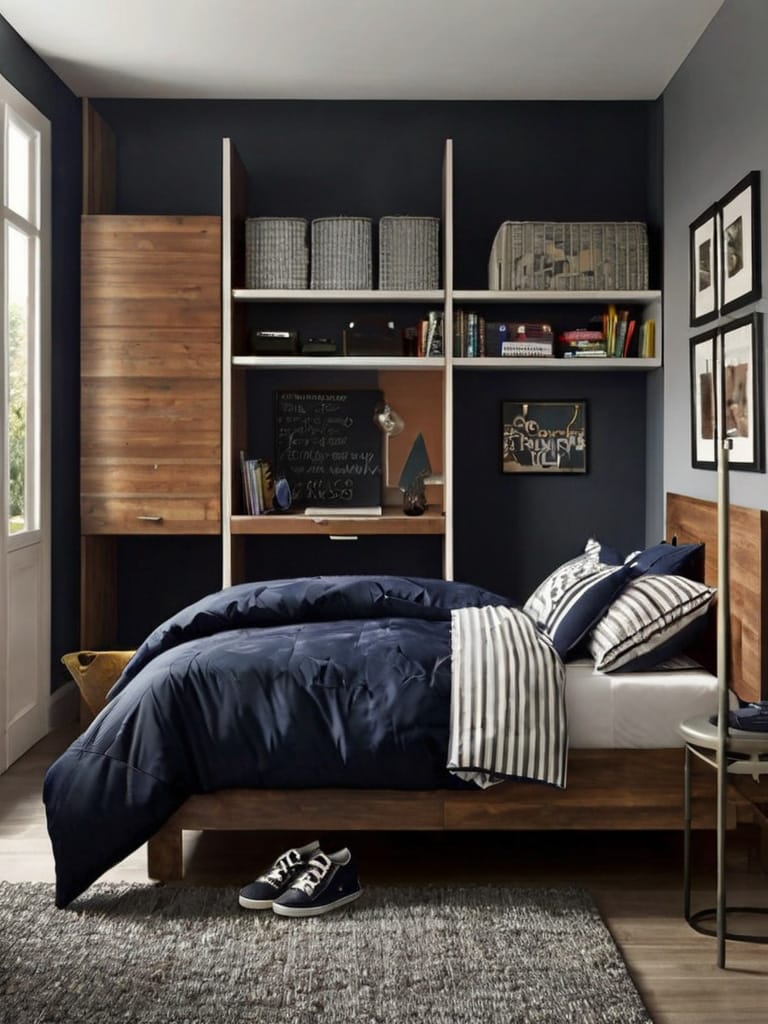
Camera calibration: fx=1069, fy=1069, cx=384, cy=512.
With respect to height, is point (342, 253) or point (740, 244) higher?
point (342, 253)

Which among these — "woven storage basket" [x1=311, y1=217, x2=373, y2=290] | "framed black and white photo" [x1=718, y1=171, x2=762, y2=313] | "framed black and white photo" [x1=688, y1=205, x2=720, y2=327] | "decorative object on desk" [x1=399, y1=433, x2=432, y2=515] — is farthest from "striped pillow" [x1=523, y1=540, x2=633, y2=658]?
"woven storage basket" [x1=311, y1=217, x2=373, y2=290]

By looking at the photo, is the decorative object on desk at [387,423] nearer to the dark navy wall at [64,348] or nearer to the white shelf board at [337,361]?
the white shelf board at [337,361]

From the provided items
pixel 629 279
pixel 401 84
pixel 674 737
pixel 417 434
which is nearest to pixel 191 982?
pixel 674 737

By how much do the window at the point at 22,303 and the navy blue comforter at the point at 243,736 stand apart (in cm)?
151

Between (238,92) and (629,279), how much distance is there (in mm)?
1969

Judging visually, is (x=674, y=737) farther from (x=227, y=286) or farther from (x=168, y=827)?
(x=227, y=286)

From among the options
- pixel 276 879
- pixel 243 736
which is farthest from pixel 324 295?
pixel 276 879

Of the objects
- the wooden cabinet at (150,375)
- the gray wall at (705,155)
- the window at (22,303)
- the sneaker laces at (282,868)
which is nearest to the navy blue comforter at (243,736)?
the sneaker laces at (282,868)

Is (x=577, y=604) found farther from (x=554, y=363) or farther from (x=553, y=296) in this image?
(x=553, y=296)

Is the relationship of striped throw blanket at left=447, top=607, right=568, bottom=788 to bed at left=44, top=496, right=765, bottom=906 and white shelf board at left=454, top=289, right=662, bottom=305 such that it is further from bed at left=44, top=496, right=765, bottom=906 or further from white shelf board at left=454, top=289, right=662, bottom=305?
white shelf board at left=454, top=289, right=662, bottom=305

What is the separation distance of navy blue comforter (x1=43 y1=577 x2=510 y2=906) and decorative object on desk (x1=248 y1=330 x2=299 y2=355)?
2089 millimetres

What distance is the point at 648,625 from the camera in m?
3.03

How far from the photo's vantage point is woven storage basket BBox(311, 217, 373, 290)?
466 centimetres

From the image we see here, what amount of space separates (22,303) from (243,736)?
228 cm
